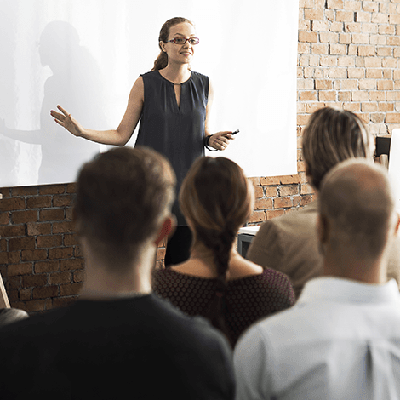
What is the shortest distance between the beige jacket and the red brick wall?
1859 millimetres

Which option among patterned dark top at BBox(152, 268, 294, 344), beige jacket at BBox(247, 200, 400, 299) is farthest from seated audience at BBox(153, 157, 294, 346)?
beige jacket at BBox(247, 200, 400, 299)

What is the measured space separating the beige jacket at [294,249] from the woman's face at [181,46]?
4.15 ft

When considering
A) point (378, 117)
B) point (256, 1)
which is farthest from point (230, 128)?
point (378, 117)

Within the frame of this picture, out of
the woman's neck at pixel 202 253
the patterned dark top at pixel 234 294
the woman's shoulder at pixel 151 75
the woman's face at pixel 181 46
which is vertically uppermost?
the woman's face at pixel 181 46

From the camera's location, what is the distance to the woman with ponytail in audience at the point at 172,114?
2.38 metres

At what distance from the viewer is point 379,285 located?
31.3 inches

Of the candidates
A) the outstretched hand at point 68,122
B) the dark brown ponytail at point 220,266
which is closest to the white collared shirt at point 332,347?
the dark brown ponytail at point 220,266

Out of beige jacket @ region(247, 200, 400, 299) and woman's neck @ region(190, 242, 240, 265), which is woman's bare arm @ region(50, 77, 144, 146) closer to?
beige jacket @ region(247, 200, 400, 299)

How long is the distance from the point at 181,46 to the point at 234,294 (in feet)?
5.06

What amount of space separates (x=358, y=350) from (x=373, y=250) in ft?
0.49

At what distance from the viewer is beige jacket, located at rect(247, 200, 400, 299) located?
135cm

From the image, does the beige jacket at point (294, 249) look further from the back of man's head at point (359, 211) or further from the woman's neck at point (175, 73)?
the woman's neck at point (175, 73)

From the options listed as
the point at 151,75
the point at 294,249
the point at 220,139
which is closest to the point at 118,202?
the point at 294,249

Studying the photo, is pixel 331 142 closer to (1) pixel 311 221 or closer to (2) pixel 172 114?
(1) pixel 311 221
